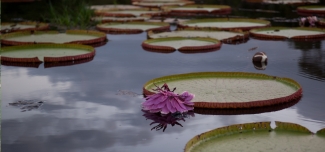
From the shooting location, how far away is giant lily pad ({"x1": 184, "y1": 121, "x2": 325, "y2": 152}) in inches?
102

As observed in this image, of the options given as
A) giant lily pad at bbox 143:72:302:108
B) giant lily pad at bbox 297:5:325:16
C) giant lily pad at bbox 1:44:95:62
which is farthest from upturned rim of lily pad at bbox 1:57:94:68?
giant lily pad at bbox 297:5:325:16

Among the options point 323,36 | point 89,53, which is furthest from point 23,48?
point 323,36

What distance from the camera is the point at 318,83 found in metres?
4.34

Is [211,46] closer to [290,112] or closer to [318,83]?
[318,83]

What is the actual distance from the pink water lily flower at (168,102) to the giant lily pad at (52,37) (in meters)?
3.63

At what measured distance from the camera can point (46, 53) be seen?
19.3ft

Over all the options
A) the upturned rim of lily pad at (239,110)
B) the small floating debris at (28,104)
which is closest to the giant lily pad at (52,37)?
the small floating debris at (28,104)

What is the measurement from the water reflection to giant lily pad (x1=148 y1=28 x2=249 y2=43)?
12.5ft

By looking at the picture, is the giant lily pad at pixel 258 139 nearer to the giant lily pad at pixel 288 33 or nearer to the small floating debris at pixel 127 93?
Result: the small floating debris at pixel 127 93

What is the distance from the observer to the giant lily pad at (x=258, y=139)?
102 inches

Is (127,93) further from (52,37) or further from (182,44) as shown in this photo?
(52,37)

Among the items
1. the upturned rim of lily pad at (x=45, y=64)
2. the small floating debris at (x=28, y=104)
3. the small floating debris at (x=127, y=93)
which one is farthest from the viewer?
the upturned rim of lily pad at (x=45, y=64)

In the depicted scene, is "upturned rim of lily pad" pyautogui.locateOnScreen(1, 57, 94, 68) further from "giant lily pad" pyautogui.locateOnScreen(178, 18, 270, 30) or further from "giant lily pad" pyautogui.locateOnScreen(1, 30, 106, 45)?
"giant lily pad" pyautogui.locateOnScreen(178, 18, 270, 30)

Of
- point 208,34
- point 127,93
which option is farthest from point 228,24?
point 127,93
